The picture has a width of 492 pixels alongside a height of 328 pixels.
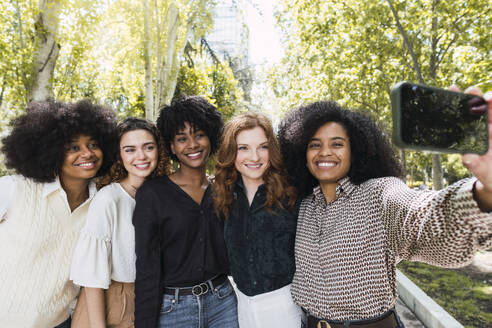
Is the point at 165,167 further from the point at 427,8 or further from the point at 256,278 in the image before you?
the point at 427,8

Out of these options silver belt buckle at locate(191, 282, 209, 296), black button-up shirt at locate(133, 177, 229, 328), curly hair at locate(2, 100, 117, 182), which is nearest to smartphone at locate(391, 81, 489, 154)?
black button-up shirt at locate(133, 177, 229, 328)

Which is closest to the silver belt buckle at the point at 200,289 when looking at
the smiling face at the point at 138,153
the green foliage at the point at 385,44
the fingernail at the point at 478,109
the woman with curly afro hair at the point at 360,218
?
the woman with curly afro hair at the point at 360,218

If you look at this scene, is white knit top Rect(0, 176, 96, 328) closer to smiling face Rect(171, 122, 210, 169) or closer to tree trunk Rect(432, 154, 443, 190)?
smiling face Rect(171, 122, 210, 169)

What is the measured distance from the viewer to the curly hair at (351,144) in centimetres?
234

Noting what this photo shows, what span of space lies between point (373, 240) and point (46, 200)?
2369 mm

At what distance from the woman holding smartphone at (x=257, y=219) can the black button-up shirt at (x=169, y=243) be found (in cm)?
17

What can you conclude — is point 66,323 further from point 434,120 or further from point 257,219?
point 434,120

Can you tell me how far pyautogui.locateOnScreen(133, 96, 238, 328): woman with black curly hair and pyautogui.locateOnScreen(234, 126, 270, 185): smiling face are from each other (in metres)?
0.42

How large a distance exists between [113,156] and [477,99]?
2738 mm

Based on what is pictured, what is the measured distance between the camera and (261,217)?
253 centimetres

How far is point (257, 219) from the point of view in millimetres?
2533

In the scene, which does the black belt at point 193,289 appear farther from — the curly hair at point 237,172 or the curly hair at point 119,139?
the curly hair at point 119,139

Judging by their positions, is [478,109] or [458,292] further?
[458,292]

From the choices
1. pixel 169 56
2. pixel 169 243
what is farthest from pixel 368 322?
pixel 169 56
